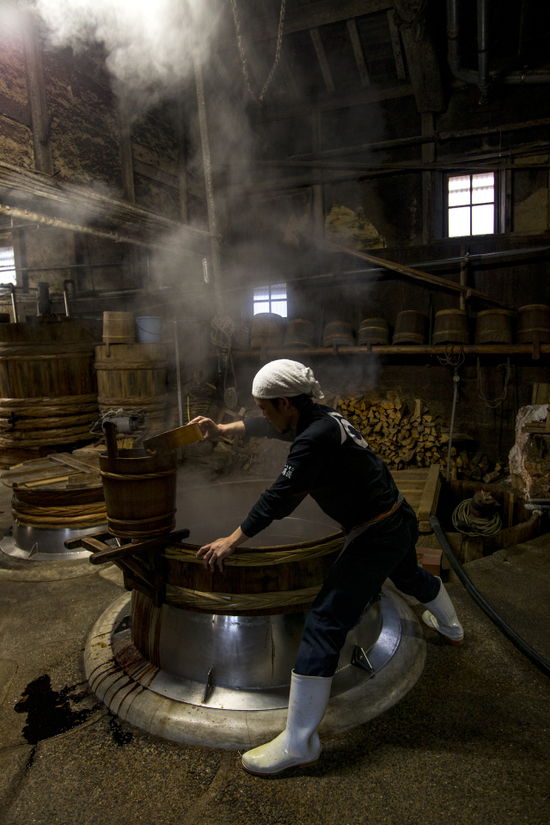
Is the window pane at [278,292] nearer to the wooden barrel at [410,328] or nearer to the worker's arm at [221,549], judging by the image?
the wooden barrel at [410,328]

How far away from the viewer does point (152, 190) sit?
10.4 meters

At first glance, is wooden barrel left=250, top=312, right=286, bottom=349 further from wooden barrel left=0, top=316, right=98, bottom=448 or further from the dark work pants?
the dark work pants

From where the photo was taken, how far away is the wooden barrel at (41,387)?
21.1 ft

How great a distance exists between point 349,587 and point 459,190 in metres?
8.33

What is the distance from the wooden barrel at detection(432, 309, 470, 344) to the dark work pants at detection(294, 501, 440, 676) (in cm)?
524

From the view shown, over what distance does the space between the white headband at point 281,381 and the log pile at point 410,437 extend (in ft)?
17.0

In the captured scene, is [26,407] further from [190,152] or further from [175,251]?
[190,152]

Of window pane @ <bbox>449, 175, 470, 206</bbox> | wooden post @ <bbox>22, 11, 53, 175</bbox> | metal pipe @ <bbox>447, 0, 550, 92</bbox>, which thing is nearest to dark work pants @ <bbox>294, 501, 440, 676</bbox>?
metal pipe @ <bbox>447, 0, 550, 92</bbox>

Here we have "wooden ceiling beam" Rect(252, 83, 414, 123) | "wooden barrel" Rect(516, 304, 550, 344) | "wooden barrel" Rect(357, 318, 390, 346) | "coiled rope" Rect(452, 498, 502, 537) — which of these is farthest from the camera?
"wooden ceiling beam" Rect(252, 83, 414, 123)

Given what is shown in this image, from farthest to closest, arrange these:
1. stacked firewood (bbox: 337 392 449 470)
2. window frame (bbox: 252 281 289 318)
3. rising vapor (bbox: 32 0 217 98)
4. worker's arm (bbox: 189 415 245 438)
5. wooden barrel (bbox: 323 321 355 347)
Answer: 1. window frame (bbox: 252 281 289 318)
2. rising vapor (bbox: 32 0 217 98)
3. wooden barrel (bbox: 323 321 355 347)
4. stacked firewood (bbox: 337 392 449 470)
5. worker's arm (bbox: 189 415 245 438)

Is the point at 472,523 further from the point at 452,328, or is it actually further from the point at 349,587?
the point at 349,587

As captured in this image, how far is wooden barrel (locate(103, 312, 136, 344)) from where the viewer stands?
657 cm

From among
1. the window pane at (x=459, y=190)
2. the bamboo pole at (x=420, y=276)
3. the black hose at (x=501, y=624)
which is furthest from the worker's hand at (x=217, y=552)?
the window pane at (x=459, y=190)

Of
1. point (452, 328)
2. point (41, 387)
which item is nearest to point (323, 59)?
point (452, 328)
